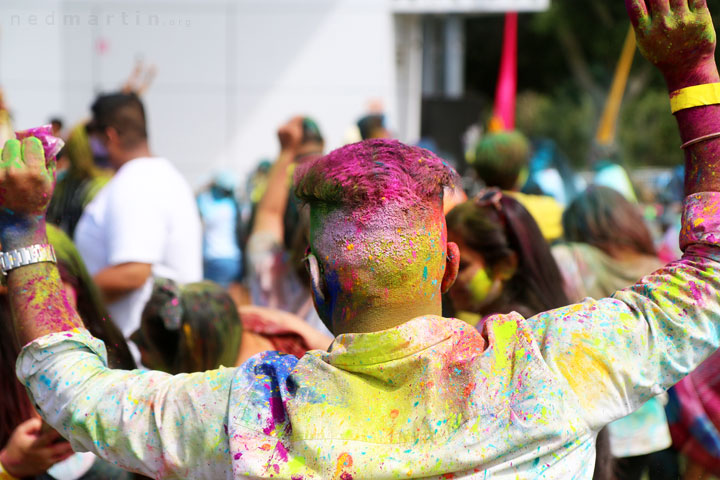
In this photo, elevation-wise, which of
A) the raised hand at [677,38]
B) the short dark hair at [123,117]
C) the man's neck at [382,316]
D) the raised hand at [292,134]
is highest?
the raised hand at [677,38]

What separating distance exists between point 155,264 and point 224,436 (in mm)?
2432

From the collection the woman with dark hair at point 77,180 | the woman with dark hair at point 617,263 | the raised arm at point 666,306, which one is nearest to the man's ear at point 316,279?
the raised arm at point 666,306

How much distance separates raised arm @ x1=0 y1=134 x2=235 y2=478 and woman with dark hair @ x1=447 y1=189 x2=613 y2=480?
4.86 feet

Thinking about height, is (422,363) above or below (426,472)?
above

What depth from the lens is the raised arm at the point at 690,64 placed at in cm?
143

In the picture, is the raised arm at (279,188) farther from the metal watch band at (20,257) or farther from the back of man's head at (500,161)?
the metal watch band at (20,257)

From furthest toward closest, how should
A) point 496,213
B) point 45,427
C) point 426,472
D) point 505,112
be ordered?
point 505,112 → point 496,213 → point 45,427 → point 426,472

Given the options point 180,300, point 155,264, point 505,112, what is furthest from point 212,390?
point 505,112

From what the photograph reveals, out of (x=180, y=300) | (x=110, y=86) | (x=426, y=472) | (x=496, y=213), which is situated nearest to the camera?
(x=426, y=472)

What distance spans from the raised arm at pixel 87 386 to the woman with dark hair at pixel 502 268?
1481 mm

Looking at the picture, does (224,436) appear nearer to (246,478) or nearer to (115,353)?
(246,478)

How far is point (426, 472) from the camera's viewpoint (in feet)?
4.24

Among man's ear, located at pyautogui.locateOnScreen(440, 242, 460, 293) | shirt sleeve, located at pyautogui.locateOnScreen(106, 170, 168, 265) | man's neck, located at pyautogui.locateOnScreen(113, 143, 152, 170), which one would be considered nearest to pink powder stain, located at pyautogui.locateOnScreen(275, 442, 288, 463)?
man's ear, located at pyautogui.locateOnScreen(440, 242, 460, 293)

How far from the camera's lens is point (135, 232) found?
3.56m
